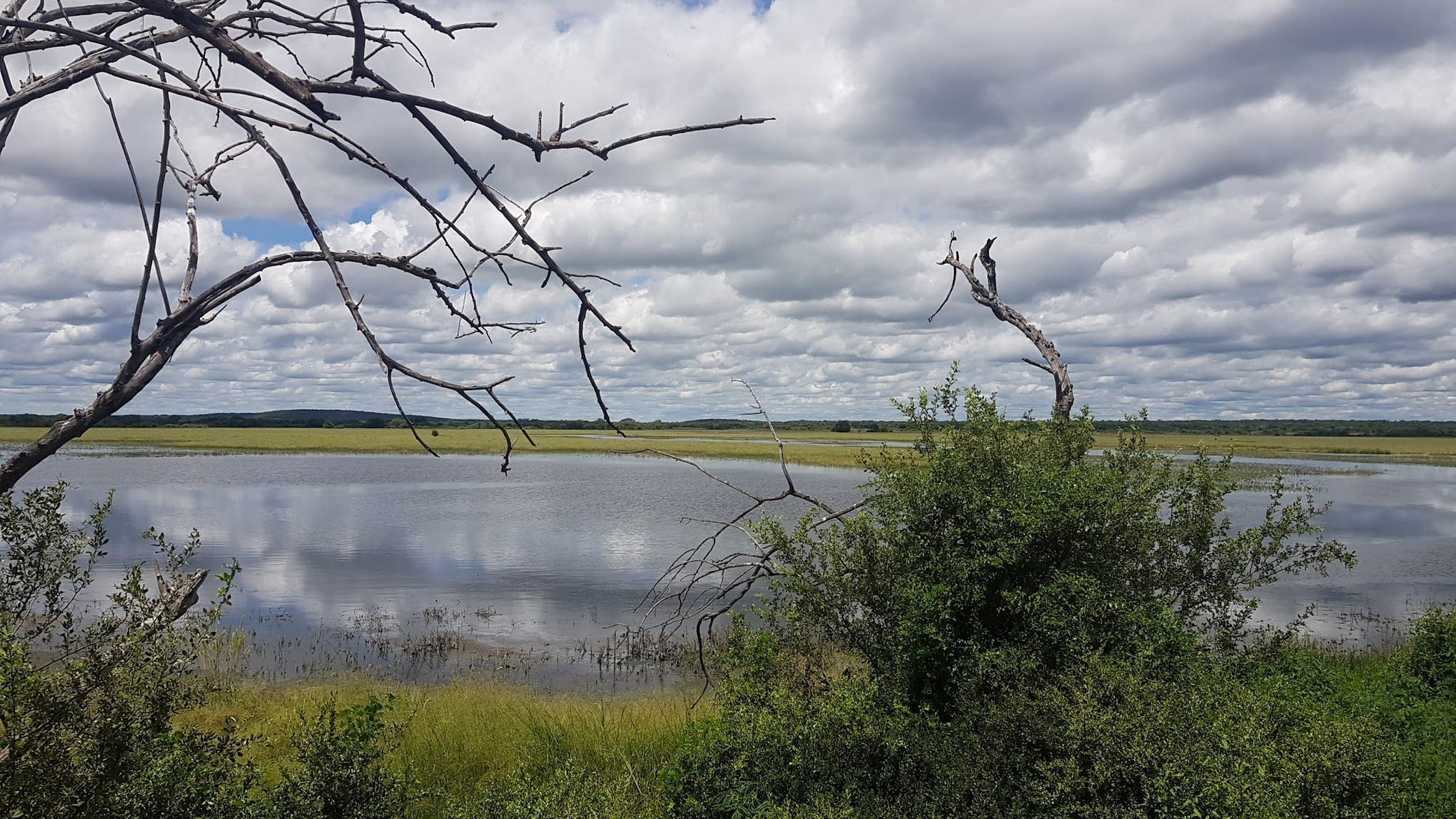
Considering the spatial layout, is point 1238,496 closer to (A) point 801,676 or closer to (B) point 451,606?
(B) point 451,606

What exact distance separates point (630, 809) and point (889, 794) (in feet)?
6.88

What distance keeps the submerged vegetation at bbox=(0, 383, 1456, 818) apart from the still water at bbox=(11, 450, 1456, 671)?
1.88 meters

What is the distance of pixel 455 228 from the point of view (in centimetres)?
206

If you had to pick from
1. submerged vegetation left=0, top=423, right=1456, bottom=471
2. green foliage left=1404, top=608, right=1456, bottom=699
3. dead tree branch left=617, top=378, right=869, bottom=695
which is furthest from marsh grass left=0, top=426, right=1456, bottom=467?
green foliage left=1404, top=608, right=1456, bottom=699

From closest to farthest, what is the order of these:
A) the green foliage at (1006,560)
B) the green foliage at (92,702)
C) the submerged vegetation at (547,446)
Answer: the green foliage at (92,702), the green foliage at (1006,560), the submerged vegetation at (547,446)

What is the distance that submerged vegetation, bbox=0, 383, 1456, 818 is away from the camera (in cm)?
404

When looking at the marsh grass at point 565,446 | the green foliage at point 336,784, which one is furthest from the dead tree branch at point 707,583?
the marsh grass at point 565,446

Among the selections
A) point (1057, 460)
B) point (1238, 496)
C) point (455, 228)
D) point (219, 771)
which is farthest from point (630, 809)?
point (1238, 496)

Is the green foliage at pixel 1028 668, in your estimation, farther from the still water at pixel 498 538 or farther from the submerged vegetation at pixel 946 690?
the still water at pixel 498 538

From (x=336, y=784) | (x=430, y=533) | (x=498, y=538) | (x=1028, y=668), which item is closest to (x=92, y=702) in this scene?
(x=336, y=784)

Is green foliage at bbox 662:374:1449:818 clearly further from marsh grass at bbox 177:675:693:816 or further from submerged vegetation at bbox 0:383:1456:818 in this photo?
marsh grass at bbox 177:675:693:816

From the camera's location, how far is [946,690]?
5.36 m

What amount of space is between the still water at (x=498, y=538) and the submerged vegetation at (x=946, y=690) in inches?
74.1

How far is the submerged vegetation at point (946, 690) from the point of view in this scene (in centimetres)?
404
